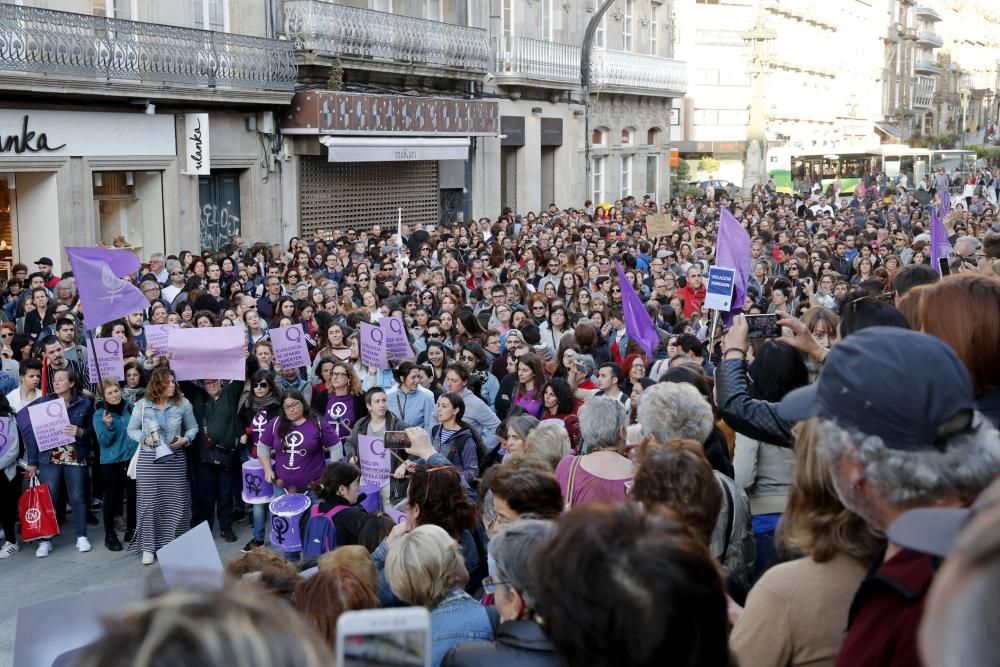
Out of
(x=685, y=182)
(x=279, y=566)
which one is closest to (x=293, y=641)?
(x=279, y=566)

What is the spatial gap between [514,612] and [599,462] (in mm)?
1857

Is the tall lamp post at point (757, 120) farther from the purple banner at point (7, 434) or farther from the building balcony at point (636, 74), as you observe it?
the purple banner at point (7, 434)

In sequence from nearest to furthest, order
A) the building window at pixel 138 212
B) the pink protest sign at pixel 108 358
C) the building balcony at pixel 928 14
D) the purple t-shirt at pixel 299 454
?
→ the purple t-shirt at pixel 299 454 < the pink protest sign at pixel 108 358 < the building window at pixel 138 212 < the building balcony at pixel 928 14

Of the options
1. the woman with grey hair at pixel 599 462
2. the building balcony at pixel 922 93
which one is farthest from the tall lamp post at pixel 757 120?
the building balcony at pixel 922 93

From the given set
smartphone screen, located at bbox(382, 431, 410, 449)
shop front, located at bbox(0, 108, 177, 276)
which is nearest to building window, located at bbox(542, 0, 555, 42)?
shop front, located at bbox(0, 108, 177, 276)

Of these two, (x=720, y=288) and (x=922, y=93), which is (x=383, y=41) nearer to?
(x=720, y=288)

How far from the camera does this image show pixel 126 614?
1.51 metres

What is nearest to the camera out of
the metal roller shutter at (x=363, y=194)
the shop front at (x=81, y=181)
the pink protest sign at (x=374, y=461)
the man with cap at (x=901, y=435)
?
the man with cap at (x=901, y=435)

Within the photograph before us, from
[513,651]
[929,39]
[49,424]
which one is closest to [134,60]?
[49,424]

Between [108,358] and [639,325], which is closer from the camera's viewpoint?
[108,358]

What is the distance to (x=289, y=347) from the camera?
10.6 metres

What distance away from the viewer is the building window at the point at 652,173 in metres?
42.5

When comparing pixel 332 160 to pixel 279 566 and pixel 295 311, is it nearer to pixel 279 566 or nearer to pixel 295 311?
pixel 295 311

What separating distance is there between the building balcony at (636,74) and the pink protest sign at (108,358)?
2887 cm
